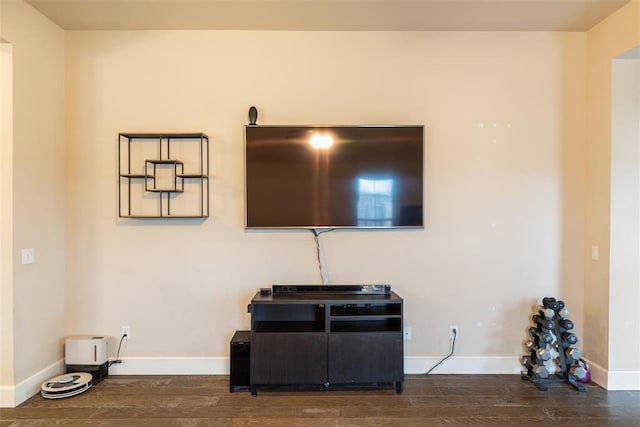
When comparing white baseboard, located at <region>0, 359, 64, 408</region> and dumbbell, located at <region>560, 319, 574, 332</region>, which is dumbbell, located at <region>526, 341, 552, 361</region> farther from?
white baseboard, located at <region>0, 359, 64, 408</region>

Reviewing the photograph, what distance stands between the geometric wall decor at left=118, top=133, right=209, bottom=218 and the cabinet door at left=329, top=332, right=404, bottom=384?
1.54 m

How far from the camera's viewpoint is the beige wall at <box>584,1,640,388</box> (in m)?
2.91

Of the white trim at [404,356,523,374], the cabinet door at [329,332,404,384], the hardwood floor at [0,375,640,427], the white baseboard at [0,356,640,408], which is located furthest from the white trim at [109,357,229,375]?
the white trim at [404,356,523,374]

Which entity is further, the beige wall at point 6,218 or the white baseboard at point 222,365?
Answer: the white baseboard at point 222,365

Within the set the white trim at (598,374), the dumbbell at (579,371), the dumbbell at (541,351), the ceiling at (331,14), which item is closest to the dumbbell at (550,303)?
the dumbbell at (541,351)

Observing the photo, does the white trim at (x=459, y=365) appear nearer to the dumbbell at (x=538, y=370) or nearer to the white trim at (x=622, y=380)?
the dumbbell at (x=538, y=370)

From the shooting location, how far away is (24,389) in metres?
2.71

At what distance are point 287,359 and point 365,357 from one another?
23.0 inches

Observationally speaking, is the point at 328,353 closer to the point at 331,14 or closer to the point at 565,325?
the point at 565,325

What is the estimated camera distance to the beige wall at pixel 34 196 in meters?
2.66

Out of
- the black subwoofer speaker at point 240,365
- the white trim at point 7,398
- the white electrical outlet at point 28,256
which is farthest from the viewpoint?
the black subwoofer speaker at point 240,365

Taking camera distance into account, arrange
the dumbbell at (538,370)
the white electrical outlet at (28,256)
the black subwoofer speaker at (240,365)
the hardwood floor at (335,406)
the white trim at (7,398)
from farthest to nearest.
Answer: the dumbbell at (538,370) < the black subwoofer speaker at (240,365) < the white electrical outlet at (28,256) < the white trim at (7,398) < the hardwood floor at (335,406)

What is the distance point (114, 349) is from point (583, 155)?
14.2ft

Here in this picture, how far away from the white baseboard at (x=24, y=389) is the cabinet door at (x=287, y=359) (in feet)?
5.38
